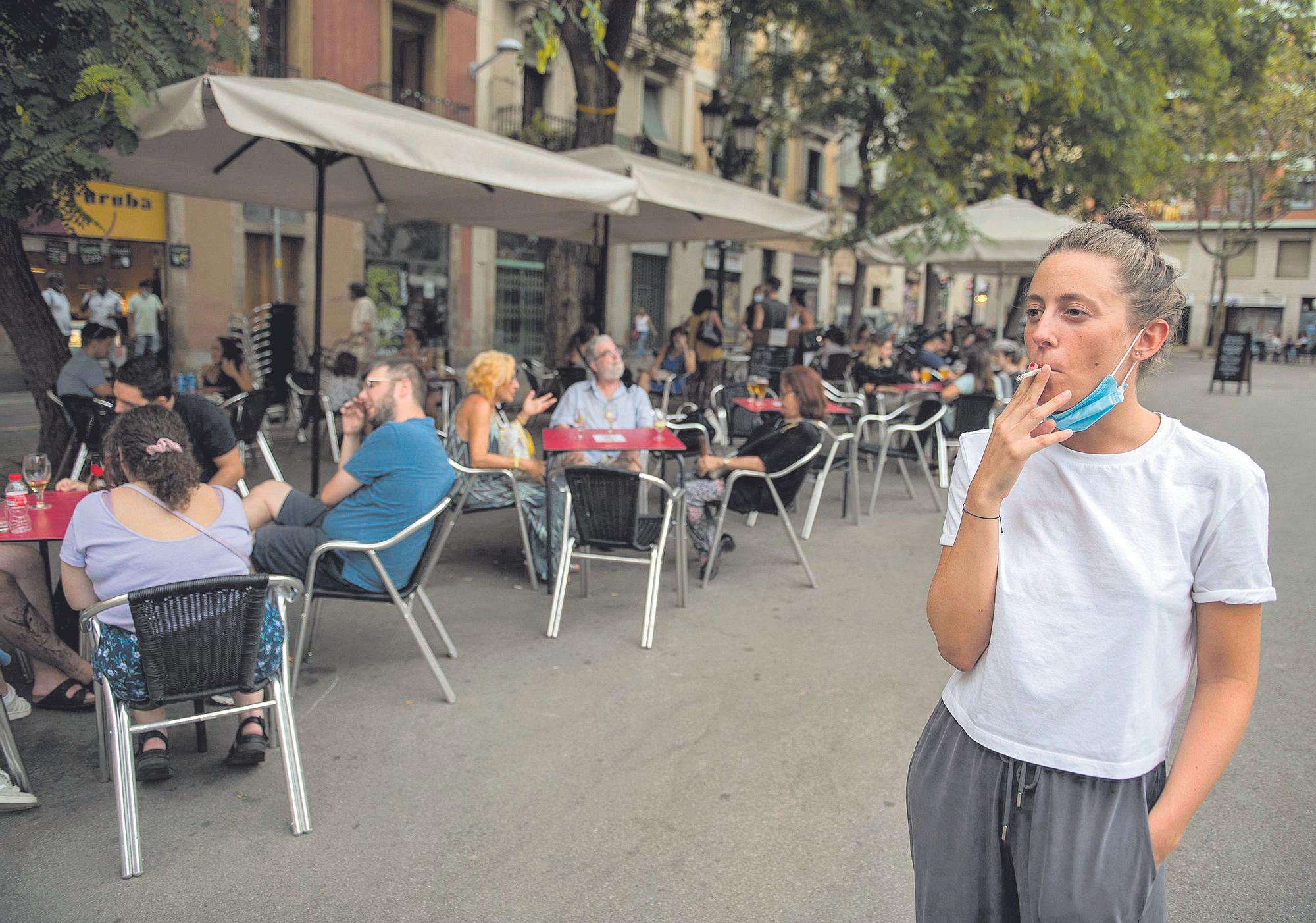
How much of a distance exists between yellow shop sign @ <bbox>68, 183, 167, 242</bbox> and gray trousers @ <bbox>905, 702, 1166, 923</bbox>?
1604cm

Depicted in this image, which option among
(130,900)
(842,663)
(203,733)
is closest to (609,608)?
(842,663)

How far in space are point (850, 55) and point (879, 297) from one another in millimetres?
28578

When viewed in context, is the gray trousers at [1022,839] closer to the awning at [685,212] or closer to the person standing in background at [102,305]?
the awning at [685,212]

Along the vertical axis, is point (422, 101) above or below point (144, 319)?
above

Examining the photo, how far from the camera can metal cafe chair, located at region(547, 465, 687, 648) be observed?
459cm

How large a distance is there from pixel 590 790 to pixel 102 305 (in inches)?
566

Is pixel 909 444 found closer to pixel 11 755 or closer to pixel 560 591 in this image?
pixel 560 591

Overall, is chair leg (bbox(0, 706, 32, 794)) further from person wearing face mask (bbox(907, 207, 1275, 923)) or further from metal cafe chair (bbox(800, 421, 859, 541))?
metal cafe chair (bbox(800, 421, 859, 541))

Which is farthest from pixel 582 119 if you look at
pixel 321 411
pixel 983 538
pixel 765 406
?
pixel 983 538

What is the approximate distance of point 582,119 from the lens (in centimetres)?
1012

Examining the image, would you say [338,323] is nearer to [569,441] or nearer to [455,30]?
[455,30]

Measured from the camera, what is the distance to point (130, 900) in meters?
2.53

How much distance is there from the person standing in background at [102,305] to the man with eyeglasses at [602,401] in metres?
11.2

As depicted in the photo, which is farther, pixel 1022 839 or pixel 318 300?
pixel 318 300
